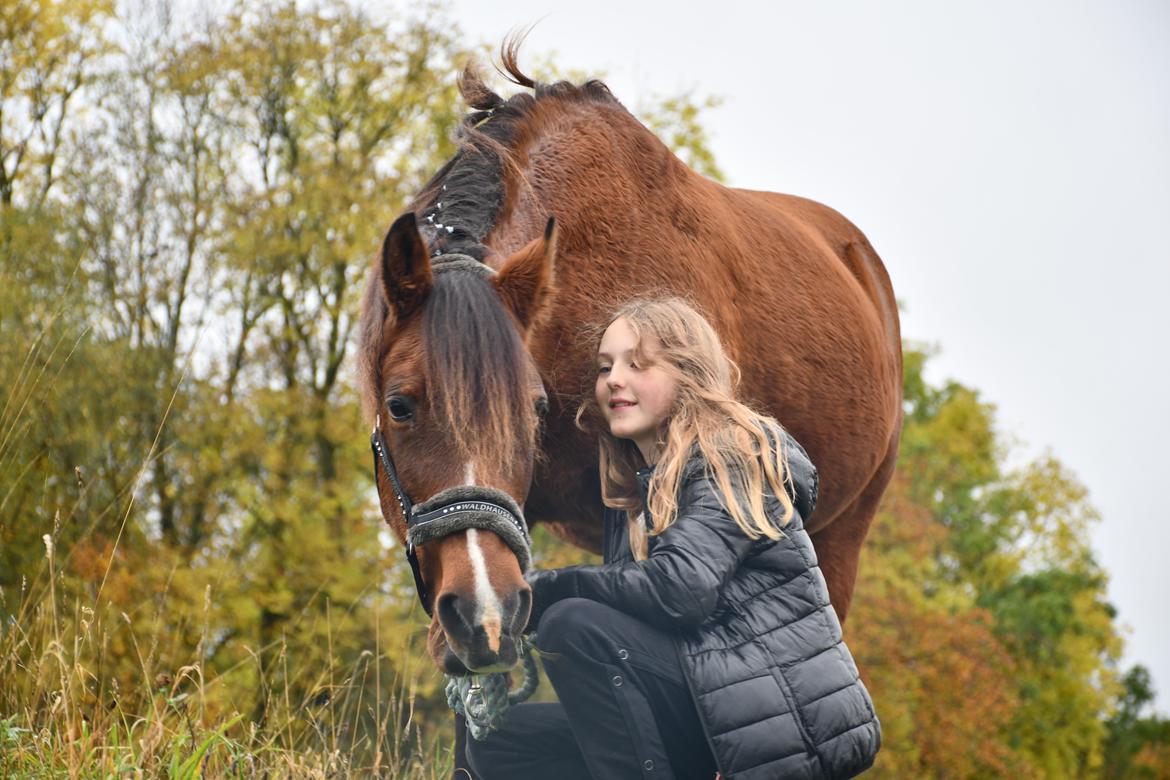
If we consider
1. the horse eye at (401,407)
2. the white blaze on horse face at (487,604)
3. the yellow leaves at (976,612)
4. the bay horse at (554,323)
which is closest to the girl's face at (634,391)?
the bay horse at (554,323)

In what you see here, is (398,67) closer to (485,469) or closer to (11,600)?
(11,600)

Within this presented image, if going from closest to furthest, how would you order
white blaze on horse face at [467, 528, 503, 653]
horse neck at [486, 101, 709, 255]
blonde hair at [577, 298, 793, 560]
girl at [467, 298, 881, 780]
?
white blaze on horse face at [467, 528, 503, 653] → girl at [467, 298, 881, 780] → blonde hair at [577, 298, 793, 560] → horse neck at [486, 101, 709, 255]

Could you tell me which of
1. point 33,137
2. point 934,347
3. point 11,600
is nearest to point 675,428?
point 11,600

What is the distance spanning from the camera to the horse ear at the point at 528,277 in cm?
328

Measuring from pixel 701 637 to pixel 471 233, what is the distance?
1388mm

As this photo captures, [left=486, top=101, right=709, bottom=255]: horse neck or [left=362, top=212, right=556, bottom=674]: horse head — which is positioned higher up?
[left=486, top=101, right=709, bottom=255]: horse neck

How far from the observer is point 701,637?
293cm

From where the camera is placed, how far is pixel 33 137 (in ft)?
47.9

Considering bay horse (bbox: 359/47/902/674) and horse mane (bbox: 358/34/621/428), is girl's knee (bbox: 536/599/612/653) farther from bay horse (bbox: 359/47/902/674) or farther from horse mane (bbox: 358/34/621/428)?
horse mane (bbox: 358/34/621/428)

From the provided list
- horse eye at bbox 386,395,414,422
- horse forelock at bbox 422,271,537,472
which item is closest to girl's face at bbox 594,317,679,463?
horse forelock at bbox 422,271,537,472

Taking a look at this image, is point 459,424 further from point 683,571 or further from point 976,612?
point 976,612

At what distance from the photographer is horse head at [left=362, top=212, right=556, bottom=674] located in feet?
9.09

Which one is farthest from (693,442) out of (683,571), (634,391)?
(683,571)

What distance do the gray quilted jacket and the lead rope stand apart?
0.26 metres
